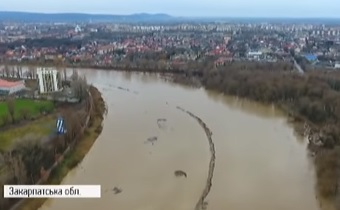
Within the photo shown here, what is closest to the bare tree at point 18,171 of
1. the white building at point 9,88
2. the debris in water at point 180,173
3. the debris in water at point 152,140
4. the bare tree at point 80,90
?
the debris in water at point 180,173

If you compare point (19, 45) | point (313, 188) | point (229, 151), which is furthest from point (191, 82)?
point (19, 45)

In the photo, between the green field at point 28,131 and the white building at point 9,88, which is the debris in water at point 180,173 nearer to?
the green field at point 28,131

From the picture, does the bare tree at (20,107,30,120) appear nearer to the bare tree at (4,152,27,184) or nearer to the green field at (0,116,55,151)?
the green field at (0,116,55,151)

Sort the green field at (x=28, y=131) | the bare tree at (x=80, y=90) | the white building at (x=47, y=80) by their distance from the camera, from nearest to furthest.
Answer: the green field at (x=28, y=131), the bare tree at (x=80, y=90), the white building at (x=47, y=80)

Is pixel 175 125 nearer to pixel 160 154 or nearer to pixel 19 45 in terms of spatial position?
pixel 160 154

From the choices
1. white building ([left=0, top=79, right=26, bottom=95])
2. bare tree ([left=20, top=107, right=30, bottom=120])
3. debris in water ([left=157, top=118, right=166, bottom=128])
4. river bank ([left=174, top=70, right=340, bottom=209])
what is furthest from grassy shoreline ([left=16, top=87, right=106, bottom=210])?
river bank ([left=174, top=70, right=340, bottom=209])

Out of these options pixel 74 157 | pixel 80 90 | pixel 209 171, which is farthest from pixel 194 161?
pixel 80 90
